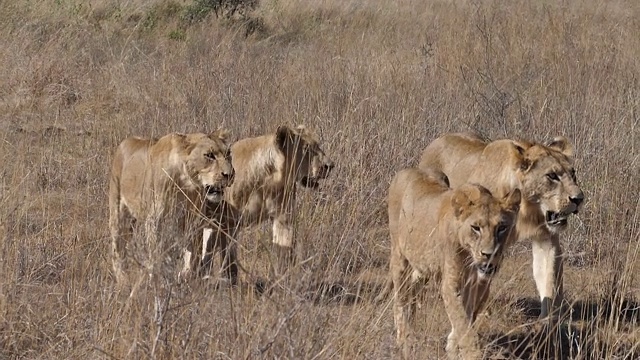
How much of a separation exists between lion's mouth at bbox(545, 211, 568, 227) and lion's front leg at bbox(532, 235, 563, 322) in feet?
0.73

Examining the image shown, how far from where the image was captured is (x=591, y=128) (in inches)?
297

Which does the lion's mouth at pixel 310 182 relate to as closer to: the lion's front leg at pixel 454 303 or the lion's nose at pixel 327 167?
the lion's nose at pixel 327 167

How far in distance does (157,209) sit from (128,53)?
22.0ft

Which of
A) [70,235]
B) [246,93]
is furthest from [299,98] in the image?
[70,235]

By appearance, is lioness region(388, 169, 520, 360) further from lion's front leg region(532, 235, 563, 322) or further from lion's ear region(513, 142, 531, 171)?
lion's front leg region(532, 235, 563, 322)

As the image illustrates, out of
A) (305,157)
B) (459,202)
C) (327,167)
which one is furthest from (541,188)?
(305,157)

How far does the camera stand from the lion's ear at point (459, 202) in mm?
4426

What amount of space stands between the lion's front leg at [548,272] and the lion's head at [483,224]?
1.16 metres

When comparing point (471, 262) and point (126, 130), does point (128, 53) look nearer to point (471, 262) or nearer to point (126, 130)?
point (126, 130)

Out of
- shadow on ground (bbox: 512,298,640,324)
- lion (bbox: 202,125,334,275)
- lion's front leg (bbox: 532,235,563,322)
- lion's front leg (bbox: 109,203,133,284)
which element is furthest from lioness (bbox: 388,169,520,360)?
lion's front leg (bbox: 109,203,133,284)

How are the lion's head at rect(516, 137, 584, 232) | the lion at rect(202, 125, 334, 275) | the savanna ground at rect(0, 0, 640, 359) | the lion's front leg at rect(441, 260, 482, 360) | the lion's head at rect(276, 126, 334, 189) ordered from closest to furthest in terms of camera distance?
1. the savanna ground at rect(0, 0, 640, 359)
2. the lion's front leg at rect(441, 260, 482, 360)
3. the lion's head at rect(516, 137, 584, 232)
4. the lion at rect(202, 125, 334, 275)
5. the lion's head at rect(276, 126, 334, 189)

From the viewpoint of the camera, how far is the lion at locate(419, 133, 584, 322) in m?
5.28

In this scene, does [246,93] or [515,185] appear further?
[246,93]

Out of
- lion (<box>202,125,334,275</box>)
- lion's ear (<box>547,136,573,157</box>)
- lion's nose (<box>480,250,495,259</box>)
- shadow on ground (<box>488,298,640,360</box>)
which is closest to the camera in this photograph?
lion's nose (<box>480,250,495,259</box>)
